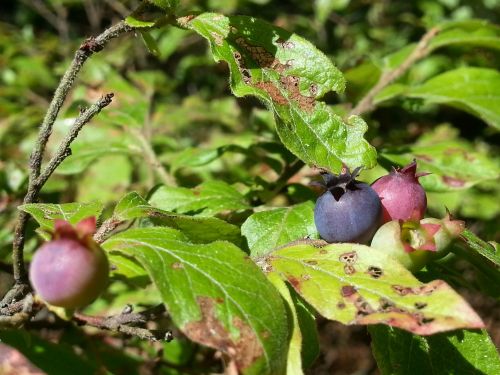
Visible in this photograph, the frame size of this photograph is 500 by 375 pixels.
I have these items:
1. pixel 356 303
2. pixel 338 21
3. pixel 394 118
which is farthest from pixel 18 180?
pixel 338 21

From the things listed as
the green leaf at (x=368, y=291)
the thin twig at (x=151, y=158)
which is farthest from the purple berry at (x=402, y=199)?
the thin twig at (x=151, y=158)

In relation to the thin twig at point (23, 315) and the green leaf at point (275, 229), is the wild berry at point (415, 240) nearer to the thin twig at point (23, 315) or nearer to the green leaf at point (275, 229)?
the green leaf at point (275, 229)

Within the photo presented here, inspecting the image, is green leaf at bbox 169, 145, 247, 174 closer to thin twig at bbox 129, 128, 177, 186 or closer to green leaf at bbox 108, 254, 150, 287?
thin twig at bbox 129, 128, 177, 186

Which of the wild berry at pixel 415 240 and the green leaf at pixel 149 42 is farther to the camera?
the green leaf at pixel 149 42

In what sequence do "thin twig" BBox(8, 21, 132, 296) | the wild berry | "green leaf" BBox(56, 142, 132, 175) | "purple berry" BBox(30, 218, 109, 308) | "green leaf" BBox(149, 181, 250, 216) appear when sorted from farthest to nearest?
"green leaf" BBox(56, 142, 132, 175)
"green leaf" BBox(149, 181, 250, 216)
"thin twig" BBox(8, 21, 132, 296)
the wild berry
"purple berry" BBox(30, 218, 109, 308)

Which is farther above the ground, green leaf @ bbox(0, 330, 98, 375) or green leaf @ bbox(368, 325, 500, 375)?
green leaf @ bbox(368, 325, 500, 375)

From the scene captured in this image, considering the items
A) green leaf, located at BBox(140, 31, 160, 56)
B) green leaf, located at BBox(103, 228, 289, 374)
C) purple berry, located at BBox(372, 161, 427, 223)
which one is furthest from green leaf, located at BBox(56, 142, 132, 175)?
purple berry, located at BBox(372, 161, 427, 223)

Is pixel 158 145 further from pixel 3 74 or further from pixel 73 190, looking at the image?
pixel 3 74
